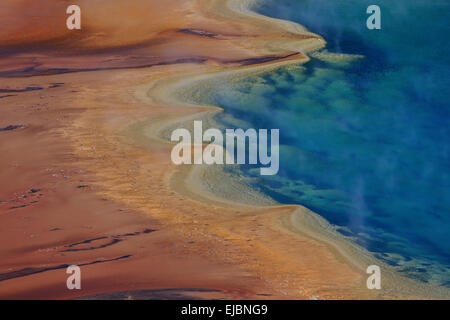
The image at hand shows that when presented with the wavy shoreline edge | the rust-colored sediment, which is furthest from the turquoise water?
the rust-colored sediment

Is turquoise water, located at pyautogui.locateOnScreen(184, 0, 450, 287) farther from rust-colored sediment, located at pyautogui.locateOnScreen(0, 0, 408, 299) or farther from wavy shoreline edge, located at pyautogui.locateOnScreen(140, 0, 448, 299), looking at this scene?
rust-colored sediment, located at pyautogui.locateOnScreen(0, 0, 408, 299)

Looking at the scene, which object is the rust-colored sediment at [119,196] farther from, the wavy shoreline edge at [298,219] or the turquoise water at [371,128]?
the turquoise water at [371,128]

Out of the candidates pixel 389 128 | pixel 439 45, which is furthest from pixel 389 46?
pixel 389 128

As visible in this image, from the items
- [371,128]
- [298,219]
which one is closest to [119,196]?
[298,219]

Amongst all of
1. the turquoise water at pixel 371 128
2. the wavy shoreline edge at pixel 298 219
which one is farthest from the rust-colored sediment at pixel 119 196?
the turquoise water at pixel 371 128

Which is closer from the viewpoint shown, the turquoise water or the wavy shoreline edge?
the wavy shoreline edge

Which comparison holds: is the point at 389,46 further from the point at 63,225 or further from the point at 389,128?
the point at 63,225
